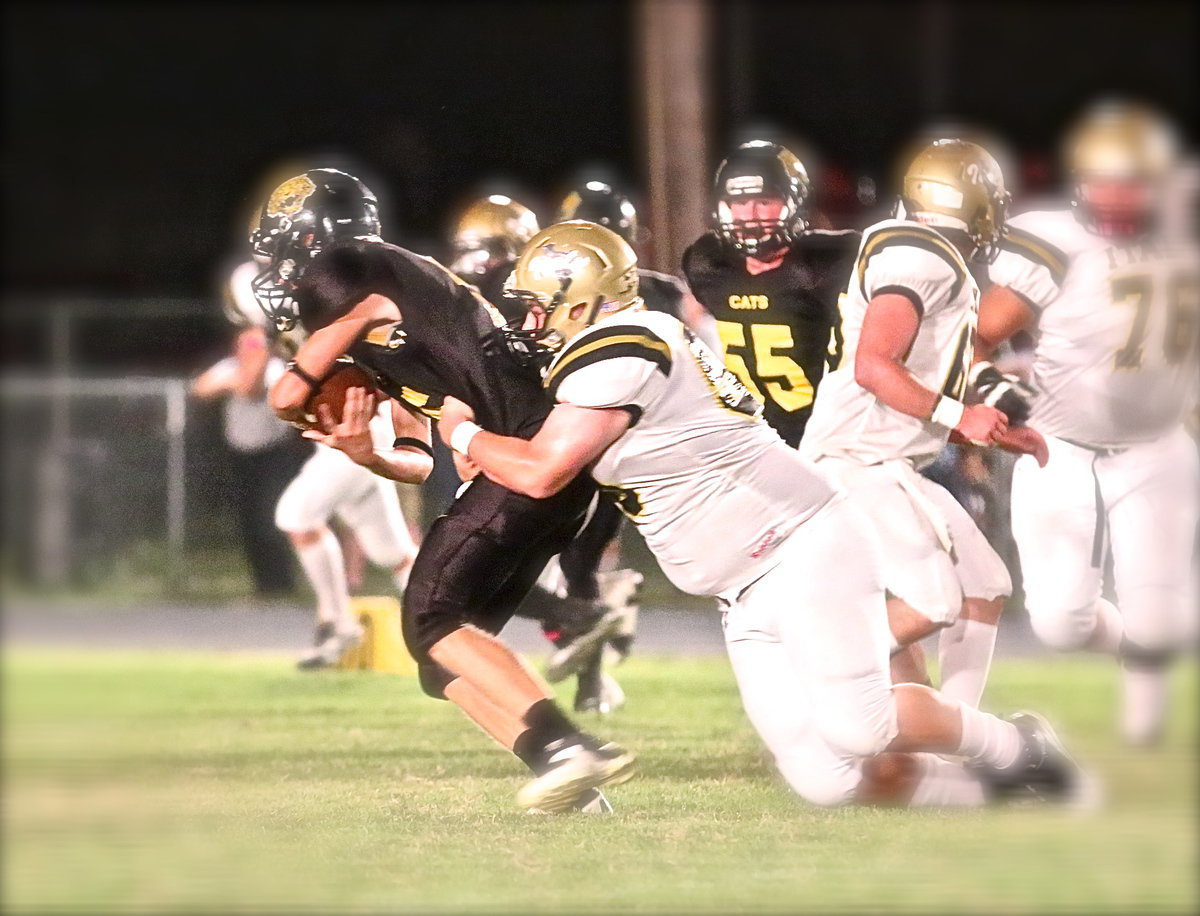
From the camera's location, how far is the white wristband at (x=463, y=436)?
402 cm

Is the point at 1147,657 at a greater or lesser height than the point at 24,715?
greater

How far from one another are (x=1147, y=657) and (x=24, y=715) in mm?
3653

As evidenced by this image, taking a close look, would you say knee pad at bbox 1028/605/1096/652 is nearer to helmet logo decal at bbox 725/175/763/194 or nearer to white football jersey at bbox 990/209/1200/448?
white football jersey at bbox 990/209/1200/448

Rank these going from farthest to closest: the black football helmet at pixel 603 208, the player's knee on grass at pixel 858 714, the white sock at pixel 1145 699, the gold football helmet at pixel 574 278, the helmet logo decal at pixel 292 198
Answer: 1. the black football helmet at pixel 603 208
2. the white sock at pixel 1145 699
3. the helmet logo decal at pixel 292 198
4. the player's knee on grass at pixel 858 714
5. the gold football helmet at pixel 574 278

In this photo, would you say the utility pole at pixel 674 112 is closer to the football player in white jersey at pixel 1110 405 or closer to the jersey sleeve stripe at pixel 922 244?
the football player in white jersey at pixel 1110 405

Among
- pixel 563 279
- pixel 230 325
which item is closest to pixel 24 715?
pixel 563 279

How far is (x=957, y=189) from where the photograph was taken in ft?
14.7

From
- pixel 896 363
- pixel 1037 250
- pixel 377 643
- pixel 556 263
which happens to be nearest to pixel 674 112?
pixel 377 643

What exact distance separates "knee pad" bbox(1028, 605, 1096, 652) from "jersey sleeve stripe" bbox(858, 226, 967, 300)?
1.08 metres

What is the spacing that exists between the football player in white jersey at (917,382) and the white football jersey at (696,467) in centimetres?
36

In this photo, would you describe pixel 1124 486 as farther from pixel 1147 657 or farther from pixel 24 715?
pixel 24 715

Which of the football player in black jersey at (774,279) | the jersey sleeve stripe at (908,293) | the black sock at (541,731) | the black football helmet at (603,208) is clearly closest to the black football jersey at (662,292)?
the football player in black jersey at (774,279)

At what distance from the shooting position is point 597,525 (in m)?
5.46

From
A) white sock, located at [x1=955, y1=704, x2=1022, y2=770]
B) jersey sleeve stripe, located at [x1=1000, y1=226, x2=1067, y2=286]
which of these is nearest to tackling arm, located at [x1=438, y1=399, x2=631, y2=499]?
white sock, located at [x1=955, y1=704, x2=1022, y2=770]
